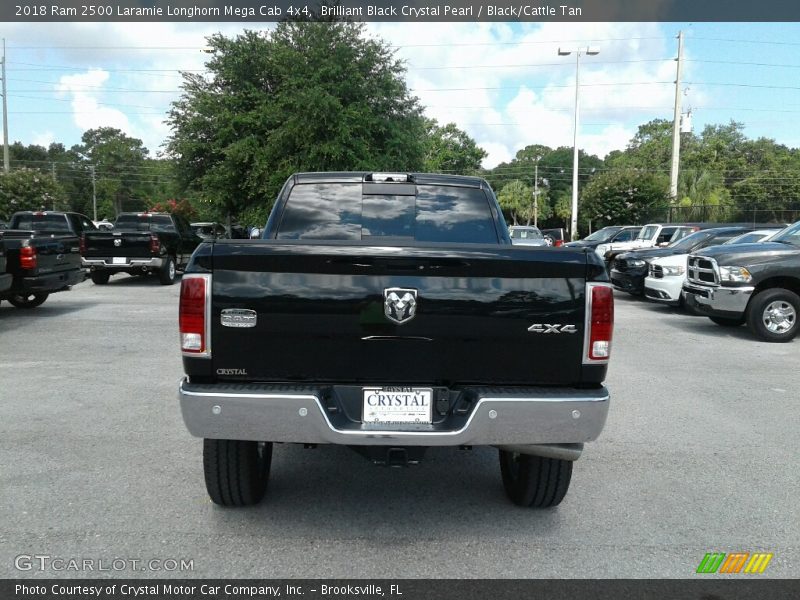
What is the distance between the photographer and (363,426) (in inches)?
136

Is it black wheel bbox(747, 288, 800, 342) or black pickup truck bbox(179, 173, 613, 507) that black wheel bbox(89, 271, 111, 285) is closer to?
black wheel bbox(747, 288, 800, 342)

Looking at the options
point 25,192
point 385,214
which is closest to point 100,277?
point 385,214

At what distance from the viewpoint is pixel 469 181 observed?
541 cm

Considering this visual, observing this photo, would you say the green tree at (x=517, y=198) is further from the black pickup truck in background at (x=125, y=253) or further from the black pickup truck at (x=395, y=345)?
the black pickup truck at (x=395, y=345)

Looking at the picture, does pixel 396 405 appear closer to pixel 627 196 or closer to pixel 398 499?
pixel 398 499

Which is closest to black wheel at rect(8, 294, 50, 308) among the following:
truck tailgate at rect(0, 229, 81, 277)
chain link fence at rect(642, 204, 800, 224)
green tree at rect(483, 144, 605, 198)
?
truck tailgate at rect(0, 229, 81, 277)

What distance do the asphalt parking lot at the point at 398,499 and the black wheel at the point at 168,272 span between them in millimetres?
11399

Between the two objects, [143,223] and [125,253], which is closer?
[125,253]

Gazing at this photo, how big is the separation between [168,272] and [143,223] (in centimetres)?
212

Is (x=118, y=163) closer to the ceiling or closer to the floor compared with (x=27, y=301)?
closer to the ceiling

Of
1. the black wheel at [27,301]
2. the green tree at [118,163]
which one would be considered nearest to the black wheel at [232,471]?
the black wheel at [27,301]
